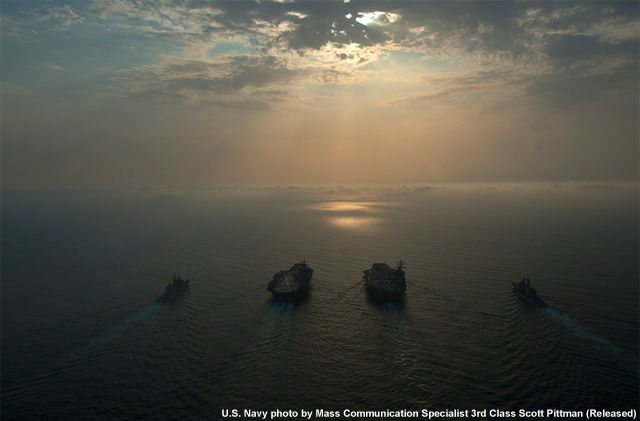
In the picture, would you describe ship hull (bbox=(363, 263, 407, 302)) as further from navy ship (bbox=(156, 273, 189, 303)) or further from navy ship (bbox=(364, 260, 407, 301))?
navy ship (bbox=(156, 273, 189, 303))

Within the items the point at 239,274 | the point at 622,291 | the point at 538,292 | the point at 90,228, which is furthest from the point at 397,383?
the point at 90,228

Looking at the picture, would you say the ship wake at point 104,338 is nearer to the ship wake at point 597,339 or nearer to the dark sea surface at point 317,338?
the dark sea surface at point 317,338

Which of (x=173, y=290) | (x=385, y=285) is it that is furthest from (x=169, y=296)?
(x=385, y=285)

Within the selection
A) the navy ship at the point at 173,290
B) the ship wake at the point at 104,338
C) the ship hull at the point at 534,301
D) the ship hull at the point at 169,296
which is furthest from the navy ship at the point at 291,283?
the ship hull at the point at 534,301

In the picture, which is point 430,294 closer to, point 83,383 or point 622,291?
point 622,291

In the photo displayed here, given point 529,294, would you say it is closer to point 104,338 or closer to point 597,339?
point 597,339
